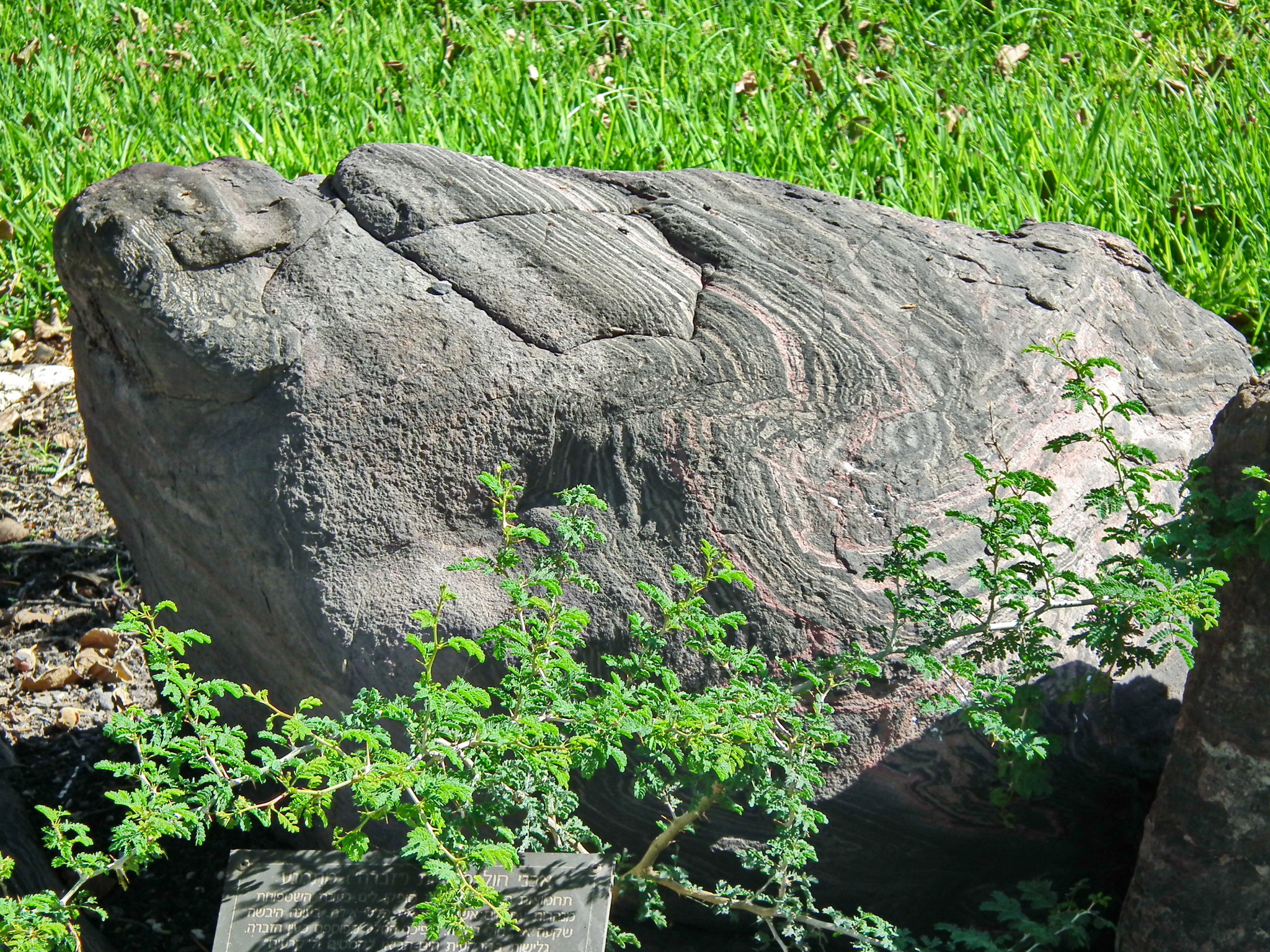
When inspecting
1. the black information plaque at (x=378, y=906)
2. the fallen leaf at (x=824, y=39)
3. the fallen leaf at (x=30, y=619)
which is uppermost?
the fallen leaf at (x=824, y=39)

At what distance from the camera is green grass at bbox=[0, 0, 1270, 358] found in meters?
4.16

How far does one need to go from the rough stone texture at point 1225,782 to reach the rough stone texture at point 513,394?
31 centimetres

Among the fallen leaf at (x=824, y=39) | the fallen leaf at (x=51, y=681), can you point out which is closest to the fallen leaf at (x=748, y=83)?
the fallen leaf at (x=824, y=39)

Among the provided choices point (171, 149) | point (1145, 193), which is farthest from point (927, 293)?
point (171, 149)

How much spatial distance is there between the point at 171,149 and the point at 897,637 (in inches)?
139

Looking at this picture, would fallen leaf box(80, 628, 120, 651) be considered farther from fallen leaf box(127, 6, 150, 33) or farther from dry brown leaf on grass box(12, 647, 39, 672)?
fallen leaf box(127, 6, 150, 33)

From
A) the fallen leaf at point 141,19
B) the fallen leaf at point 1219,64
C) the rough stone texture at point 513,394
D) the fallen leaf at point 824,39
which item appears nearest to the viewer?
the rough stone texture at point 513,394

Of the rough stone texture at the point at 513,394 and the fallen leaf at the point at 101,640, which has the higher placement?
the rough stone texture at the point at 513,394

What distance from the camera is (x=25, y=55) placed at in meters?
5.29

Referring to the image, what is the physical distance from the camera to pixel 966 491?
239 centimetres

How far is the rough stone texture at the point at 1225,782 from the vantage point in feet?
6.63

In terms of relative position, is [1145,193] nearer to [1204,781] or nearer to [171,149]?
[1204,781]

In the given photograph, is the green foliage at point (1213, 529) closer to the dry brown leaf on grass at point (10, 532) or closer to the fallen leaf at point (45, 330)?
the dry brown leaf on grass at point (10, 532)

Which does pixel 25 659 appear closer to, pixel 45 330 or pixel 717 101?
pixel 45 330
